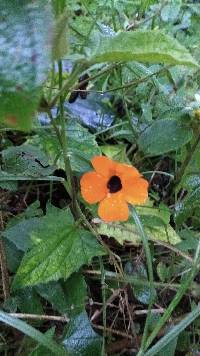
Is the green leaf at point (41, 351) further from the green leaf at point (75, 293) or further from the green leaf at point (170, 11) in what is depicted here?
the green leaf at point (170, 11)

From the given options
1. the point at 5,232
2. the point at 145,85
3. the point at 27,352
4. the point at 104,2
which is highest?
the point at 104,2

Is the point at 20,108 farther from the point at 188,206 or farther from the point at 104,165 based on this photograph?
the point at 188,206

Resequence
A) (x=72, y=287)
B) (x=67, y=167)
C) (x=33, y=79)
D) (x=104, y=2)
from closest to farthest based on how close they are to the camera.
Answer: (x=33, y=79) < (x=67, y=167) < (x=72, y=287) < (x=104, y=2)

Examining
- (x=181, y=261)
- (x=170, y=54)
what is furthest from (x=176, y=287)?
(x=170, y=54)

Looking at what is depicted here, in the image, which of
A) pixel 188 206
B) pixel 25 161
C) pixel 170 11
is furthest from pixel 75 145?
pixel 170 11

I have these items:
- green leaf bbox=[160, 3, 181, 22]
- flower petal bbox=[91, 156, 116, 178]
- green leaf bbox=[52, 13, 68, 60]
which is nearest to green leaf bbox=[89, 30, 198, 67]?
green leaf bbox=[52, 13, 68, 60]

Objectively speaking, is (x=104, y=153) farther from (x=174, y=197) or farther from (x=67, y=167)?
(x=67, y=167)

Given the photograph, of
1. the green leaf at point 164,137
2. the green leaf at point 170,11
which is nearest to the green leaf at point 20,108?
the green leaf at point 164,137
